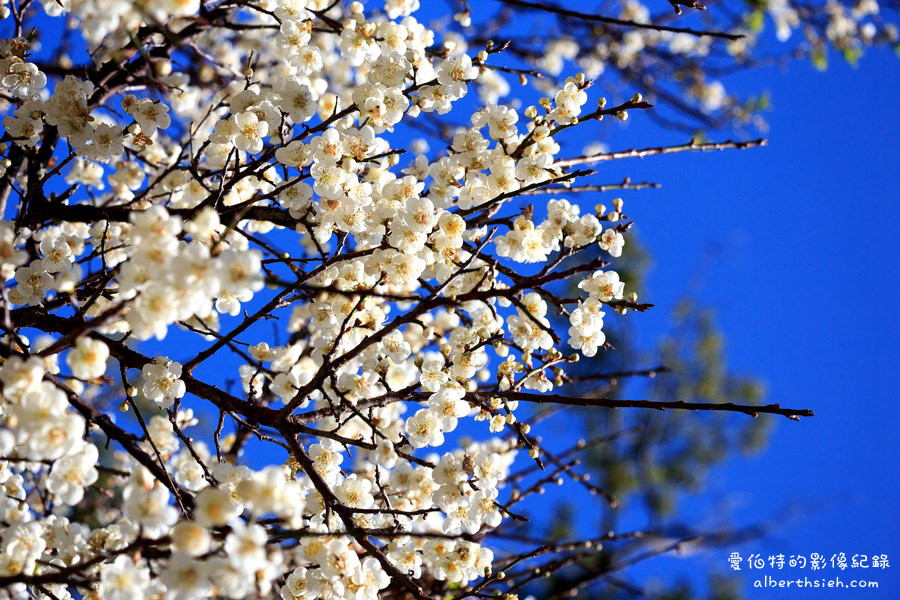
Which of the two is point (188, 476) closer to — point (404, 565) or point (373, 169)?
point (404, 565)

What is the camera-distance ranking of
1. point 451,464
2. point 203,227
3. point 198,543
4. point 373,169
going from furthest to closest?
point 373,169 → point 451,464 → point 203,227 → point 198,543

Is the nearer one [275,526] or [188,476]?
[275,526]

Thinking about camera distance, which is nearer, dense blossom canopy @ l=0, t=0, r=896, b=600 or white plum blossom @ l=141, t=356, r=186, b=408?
dense blossom canopy @ l=0, t=0, r=896, b=600

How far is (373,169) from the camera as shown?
2104 mm

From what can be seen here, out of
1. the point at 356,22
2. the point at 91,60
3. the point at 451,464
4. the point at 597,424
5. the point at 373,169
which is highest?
the point at 597,424

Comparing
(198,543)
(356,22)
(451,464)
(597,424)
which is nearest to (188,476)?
(451,464)

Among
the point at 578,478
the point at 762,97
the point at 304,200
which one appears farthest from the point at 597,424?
the point at 304,200

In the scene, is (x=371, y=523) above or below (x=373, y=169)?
below

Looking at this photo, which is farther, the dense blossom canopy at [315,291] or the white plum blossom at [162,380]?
the white plum blossom at [162,380]

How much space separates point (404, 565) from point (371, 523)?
16cm

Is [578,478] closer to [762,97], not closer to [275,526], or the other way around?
[275,526]

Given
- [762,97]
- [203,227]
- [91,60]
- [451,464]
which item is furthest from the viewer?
[762,97]

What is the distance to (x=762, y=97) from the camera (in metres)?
3.98

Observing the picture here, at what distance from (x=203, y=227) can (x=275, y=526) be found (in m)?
0.99
